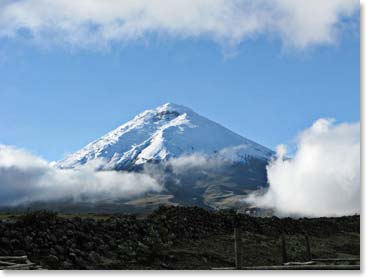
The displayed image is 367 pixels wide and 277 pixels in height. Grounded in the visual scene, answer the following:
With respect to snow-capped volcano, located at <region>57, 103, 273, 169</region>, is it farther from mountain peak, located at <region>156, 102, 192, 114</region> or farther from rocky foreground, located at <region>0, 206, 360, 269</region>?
rocky foreground, located at <region>0, 206, 360, 269</region>

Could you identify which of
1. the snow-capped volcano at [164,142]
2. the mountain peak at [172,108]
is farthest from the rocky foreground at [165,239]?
the mountain peak at [172,108]

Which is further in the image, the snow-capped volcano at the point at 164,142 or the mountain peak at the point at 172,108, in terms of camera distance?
the mountain peak at the point at 172,108

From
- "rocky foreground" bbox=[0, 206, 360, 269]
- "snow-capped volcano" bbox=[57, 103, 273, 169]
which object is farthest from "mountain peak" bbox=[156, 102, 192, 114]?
"rocky foreground" bbox=[0, 206, 360, 269]

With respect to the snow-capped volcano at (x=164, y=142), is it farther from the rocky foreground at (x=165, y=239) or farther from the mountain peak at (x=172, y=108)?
the rocky foreground at (x=165, y=239)

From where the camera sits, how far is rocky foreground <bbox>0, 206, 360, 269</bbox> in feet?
27.8

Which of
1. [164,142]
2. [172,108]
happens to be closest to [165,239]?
[164,142]

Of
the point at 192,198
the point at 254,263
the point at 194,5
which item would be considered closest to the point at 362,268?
the point at 254,263

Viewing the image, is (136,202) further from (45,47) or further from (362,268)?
(362,268)

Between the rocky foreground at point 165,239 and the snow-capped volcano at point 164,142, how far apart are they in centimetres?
97

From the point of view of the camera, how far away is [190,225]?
11.1 meters

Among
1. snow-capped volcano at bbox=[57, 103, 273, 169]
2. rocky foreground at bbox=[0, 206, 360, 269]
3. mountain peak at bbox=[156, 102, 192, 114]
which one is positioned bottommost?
rocky foreground at bbox=[0, 206, 360, 269]

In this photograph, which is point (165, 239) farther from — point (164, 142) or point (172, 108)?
point (172, 108)

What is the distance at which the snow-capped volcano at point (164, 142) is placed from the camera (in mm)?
9091

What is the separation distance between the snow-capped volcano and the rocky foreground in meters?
0.97
